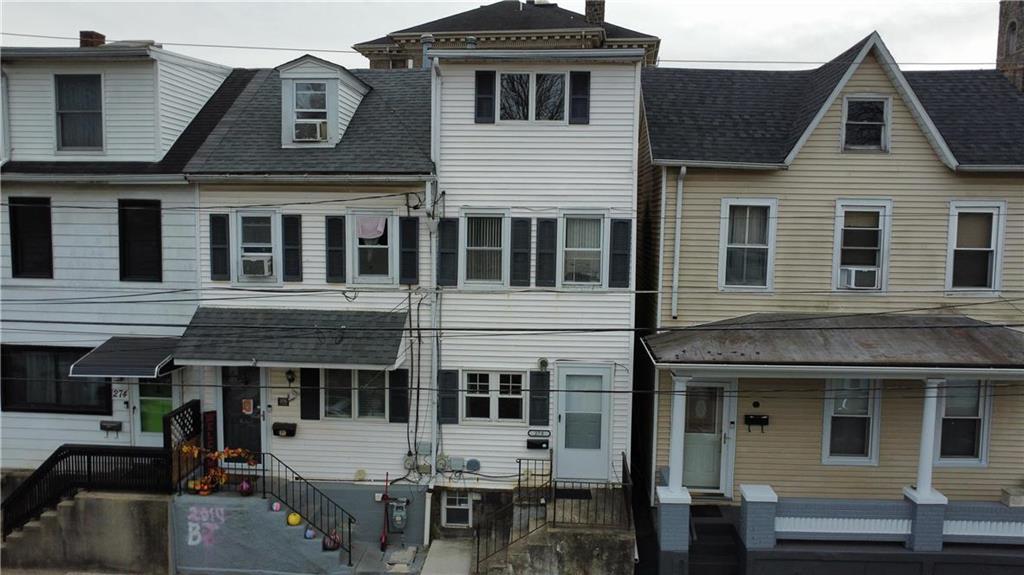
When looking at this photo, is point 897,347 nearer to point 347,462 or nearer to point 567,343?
point 567,343

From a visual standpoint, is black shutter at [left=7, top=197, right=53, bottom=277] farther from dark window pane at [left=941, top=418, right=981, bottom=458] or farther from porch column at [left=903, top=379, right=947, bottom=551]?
dark window pane at [left=941, top=418, right=981, bottom=458]

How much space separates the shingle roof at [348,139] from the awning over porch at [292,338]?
263cm

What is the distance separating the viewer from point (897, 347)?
10.6 meters

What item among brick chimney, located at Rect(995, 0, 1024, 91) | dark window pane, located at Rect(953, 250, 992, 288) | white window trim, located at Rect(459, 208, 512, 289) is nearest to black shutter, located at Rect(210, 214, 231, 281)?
white window trim, located at Rect(459, 208, 512, 289)

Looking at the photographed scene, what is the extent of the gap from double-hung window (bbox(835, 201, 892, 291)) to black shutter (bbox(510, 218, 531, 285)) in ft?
18.4

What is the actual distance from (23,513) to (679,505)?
11454 mm

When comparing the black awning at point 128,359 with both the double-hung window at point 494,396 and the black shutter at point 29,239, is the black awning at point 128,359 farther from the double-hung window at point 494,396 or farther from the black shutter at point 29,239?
the double-hung window at point 494,396

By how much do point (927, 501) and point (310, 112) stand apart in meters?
12.9

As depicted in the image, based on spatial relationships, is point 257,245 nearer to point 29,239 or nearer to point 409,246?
point 409,246

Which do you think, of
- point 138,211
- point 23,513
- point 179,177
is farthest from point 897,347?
point 23,513

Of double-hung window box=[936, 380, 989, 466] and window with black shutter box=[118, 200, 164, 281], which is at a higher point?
window with black shutter box=[118, 200, 164, 281]

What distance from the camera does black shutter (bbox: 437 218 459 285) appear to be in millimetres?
11578

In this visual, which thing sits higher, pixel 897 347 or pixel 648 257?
pixel 648 257

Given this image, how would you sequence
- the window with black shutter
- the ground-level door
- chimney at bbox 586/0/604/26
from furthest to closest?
chimney at bbox 586/0/604/26 → the window with black shutter → the ground-level door
